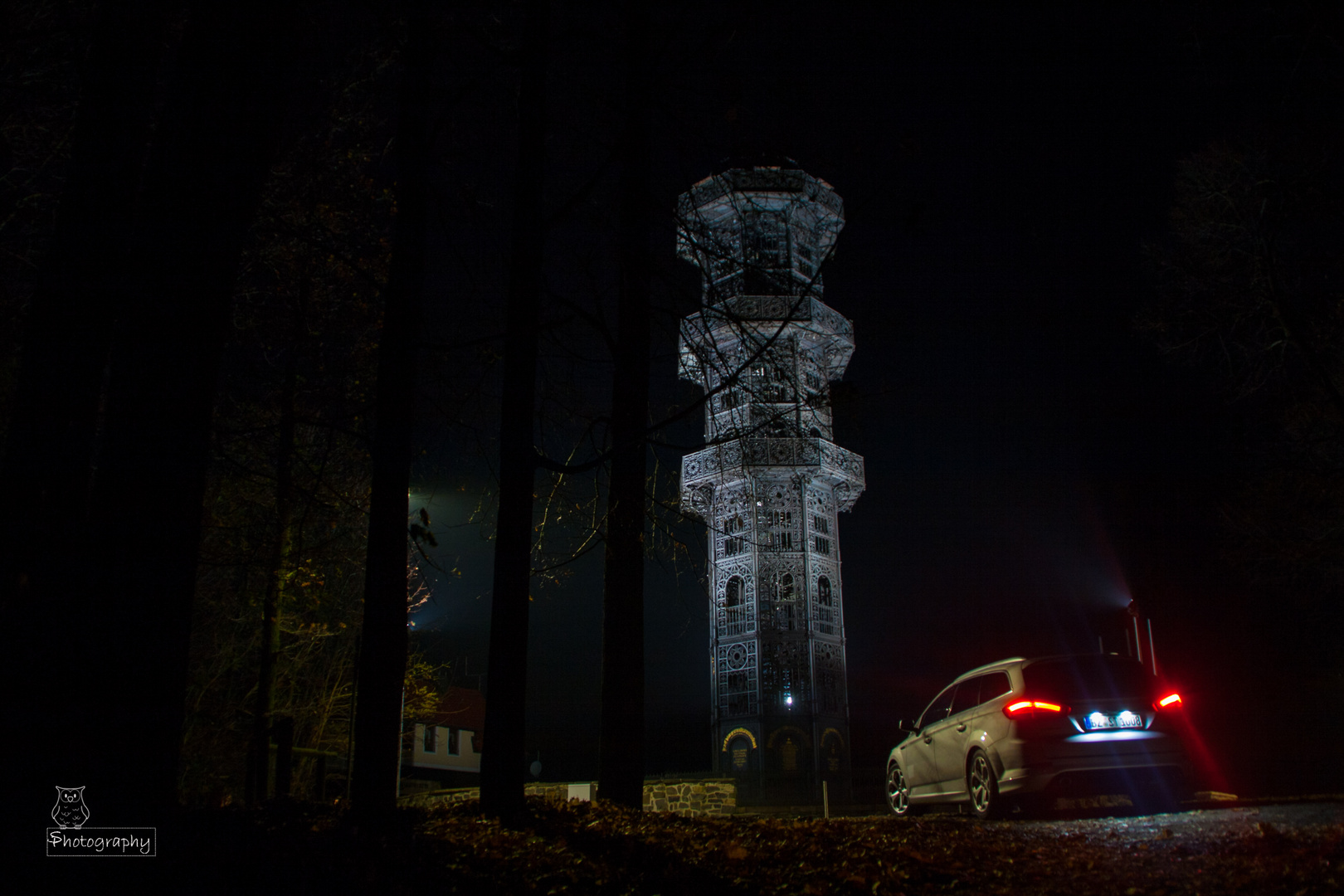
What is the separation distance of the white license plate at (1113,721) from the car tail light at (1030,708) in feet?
0.79

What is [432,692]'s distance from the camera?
73.2 ft

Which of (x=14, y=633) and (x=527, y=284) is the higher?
(x=527, y=284)

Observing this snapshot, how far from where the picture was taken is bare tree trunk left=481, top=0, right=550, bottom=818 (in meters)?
7.06

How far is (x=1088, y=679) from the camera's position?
890 cm

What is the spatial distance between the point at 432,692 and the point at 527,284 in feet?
55.9

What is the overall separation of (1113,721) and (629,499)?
522cm

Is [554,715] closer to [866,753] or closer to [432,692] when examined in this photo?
[866,753]

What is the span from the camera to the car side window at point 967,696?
392 inches

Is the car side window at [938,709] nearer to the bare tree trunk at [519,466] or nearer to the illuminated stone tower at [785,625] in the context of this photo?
the bare tree trunk at [519,466]

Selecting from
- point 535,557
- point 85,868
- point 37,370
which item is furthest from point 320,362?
point 85,868

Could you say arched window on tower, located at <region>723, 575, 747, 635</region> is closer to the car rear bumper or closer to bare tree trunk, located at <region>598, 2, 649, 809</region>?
bare tree trunk, located at <region>598, 2, 649, 809</region>

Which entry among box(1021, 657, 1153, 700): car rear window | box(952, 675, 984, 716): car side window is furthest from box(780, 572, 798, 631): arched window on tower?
box(1021, 657, 1153, 700): car rear window
